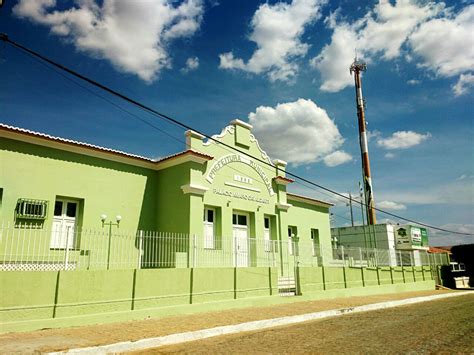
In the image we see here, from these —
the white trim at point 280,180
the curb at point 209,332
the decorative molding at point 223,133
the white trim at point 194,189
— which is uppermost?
the decorative molding at point 223,133

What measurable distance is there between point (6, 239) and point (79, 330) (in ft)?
10.3

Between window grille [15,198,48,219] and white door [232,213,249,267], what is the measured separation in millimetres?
6079

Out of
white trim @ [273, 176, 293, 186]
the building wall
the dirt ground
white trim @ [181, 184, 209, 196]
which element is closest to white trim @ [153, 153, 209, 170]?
the building wall

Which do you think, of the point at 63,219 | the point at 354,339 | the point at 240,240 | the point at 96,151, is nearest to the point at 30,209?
the point at 63,219

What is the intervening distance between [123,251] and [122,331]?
4525 mm

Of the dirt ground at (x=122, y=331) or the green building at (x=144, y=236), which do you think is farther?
the green building at (x=144, y=236)

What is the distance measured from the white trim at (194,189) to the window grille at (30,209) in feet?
15.1

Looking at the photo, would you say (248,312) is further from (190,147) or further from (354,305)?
(190,147)

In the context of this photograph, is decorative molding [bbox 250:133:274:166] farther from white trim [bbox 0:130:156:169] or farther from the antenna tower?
the antenna tower

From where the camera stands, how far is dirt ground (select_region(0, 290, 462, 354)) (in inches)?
258

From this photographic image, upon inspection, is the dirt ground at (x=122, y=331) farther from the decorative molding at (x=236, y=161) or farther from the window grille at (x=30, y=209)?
the decorative molding at (x=236, y=161)

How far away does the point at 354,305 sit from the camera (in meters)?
13.2

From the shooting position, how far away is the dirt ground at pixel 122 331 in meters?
6.56

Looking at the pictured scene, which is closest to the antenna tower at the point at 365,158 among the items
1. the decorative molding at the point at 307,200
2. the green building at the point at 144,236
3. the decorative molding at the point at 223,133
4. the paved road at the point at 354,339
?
the decorative molding at the point at 307,200
